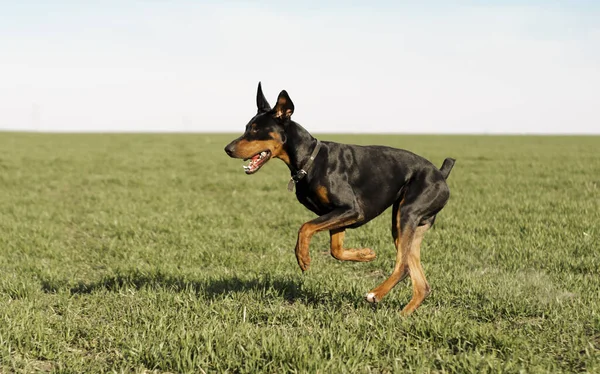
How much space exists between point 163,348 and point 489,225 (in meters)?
7.46

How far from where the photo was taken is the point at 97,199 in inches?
605

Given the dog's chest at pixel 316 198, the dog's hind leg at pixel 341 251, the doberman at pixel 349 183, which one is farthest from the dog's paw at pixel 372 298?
the dog's chest at pixel 316 198

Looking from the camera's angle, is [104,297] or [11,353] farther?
[104,297]

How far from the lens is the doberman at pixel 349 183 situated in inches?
225

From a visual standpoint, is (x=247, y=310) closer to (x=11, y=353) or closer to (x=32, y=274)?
(x=11, y=353)

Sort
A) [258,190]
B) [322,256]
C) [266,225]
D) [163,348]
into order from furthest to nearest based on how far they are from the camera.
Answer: [258,190], [266,225], [322,256], [163,348]

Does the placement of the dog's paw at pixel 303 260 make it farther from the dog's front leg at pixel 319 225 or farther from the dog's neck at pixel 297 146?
the dog's neck at pixel 297 146

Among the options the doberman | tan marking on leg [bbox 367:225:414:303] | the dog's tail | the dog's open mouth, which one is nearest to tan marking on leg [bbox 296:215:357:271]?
the doberman

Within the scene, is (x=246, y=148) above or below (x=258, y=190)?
above

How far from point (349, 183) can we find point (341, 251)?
735mm

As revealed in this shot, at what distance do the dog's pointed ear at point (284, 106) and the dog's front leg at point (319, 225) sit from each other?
3.55ft

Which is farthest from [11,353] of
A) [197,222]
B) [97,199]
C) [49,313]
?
[97,199]

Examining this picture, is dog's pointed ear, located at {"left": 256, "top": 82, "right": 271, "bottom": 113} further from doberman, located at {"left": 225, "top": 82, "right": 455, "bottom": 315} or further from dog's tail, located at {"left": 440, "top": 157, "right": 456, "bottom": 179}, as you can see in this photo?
dog's tail, located at {"left": 440, "top": 157, "right": 456, "bottom": 179}

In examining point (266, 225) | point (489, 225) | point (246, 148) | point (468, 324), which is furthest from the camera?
point (266, 225)
